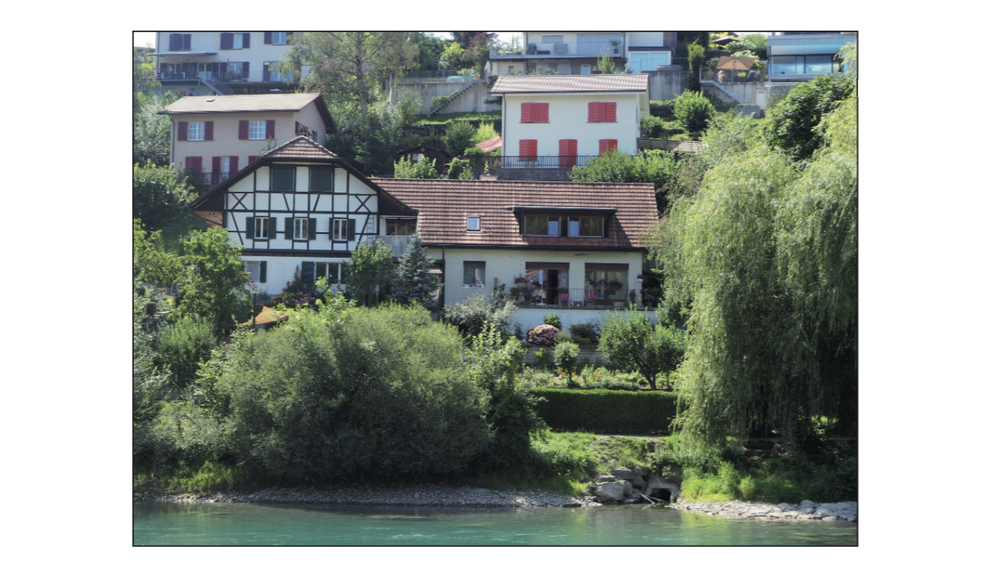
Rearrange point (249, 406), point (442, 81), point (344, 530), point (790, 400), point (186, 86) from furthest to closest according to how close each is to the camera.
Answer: point (442, 81), point (186, 86), point (249, 406), point (790, 400), point (344, 530)

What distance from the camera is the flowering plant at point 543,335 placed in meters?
28.4

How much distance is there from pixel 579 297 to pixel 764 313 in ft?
39.9

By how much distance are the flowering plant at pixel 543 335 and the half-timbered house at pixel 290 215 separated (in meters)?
6.29

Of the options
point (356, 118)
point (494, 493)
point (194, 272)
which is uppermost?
point (356, 118)

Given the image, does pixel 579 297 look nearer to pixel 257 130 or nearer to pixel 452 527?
pixel 452 527

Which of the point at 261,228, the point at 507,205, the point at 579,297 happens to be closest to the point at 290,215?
the point at 261,228

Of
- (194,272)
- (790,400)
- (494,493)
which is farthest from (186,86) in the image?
(790,400)

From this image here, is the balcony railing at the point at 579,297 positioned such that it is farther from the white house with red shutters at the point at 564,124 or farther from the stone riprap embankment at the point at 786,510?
the stone riprap embankment at the point at 786,510

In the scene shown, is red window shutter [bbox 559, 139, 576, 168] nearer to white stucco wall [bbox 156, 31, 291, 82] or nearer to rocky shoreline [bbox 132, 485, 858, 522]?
white stucco wall [bbox 156, 31, 291, 82]

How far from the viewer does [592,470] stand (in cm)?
2238

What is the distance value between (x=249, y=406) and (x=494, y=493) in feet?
19.3

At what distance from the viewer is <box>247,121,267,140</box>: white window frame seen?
41844 mm

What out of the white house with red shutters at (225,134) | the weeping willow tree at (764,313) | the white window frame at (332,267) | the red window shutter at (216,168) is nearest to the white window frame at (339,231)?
the white window frame at (332,267)

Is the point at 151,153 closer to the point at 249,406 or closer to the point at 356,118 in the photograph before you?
the point at 356,118
